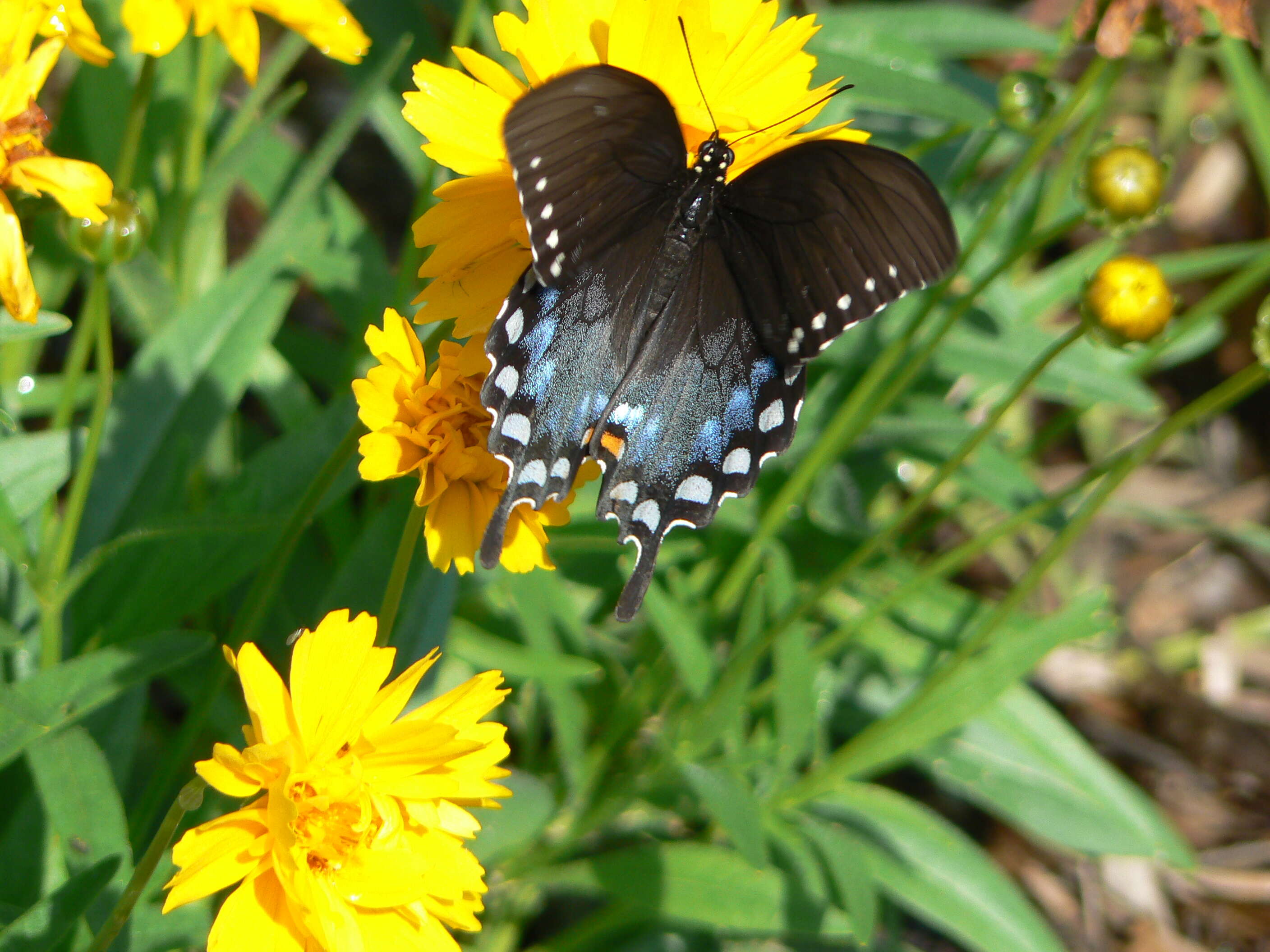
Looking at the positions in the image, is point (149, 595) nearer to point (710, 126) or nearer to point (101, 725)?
point (101, 725)

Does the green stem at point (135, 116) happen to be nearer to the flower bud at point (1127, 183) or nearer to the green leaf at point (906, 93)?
the green leaf at point (906, 93)

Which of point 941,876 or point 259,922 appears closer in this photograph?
point 259,922

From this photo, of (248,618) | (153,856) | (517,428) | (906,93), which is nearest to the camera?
(153,856)

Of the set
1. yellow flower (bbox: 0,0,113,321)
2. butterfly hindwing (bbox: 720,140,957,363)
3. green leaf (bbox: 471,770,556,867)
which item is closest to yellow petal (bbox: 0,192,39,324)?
yellow flower (bbox: 0,0,113,321)

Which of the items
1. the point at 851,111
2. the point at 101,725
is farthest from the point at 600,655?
the point at 851,111

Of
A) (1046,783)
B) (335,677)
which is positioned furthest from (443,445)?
(1046,783)

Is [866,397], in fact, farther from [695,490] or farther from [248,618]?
[248,618]
